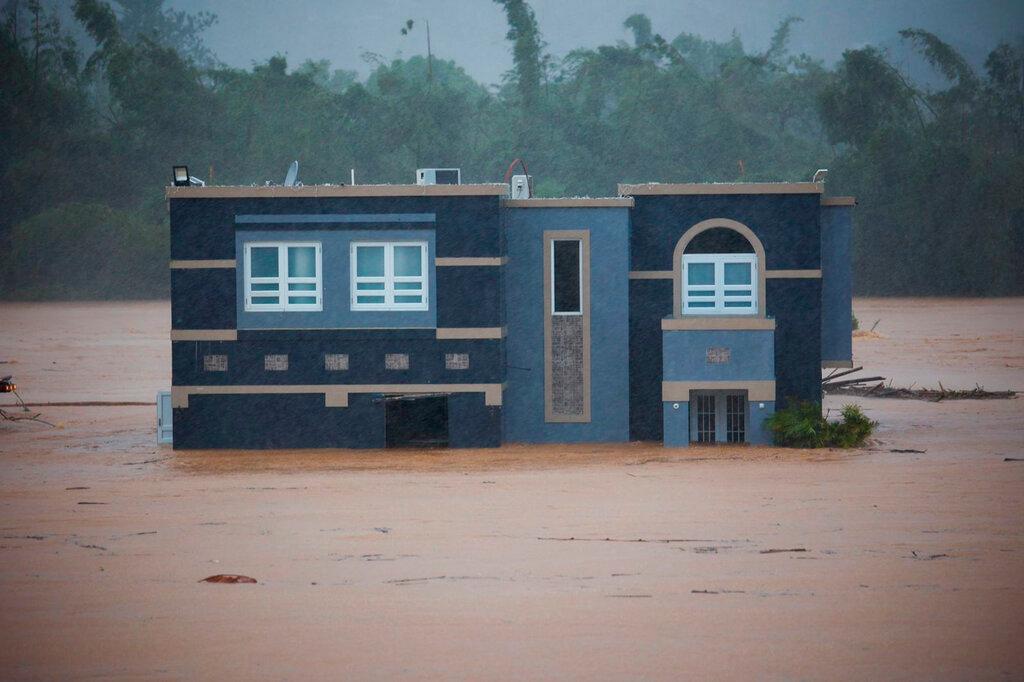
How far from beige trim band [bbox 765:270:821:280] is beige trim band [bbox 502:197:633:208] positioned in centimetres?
272

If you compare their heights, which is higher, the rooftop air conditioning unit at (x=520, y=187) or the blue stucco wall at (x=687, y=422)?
the rooftop air conditioning unit at (x=520, y=187)

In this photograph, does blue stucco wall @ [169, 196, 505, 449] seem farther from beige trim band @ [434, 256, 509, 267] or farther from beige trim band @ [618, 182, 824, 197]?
beige trim band @ [618, 182, 824, 197]

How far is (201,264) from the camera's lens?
84.8 ft

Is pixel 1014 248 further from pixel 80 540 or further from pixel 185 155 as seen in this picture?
pixel 80 540

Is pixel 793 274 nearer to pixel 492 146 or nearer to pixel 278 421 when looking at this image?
pixel 278 421

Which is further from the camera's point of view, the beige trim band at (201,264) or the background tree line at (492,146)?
the background tree line at (492,146)

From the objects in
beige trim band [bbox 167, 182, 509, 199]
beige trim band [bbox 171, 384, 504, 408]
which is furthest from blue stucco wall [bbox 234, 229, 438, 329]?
beige trim band [bbox 171, 384, 504, 408]

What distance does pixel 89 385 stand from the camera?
131 feet

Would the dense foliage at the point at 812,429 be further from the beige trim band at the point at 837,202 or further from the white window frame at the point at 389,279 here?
the white window frame at the point at 389,279

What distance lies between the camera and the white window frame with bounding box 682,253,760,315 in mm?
26234

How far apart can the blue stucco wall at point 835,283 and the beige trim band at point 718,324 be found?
6.28 ft

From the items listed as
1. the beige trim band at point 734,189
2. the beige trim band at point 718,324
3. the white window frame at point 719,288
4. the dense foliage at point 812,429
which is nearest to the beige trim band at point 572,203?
the beige trim band at point 734,189

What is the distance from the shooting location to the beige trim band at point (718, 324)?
2522 centimetres

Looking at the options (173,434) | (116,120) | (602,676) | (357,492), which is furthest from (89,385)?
(116,120)
